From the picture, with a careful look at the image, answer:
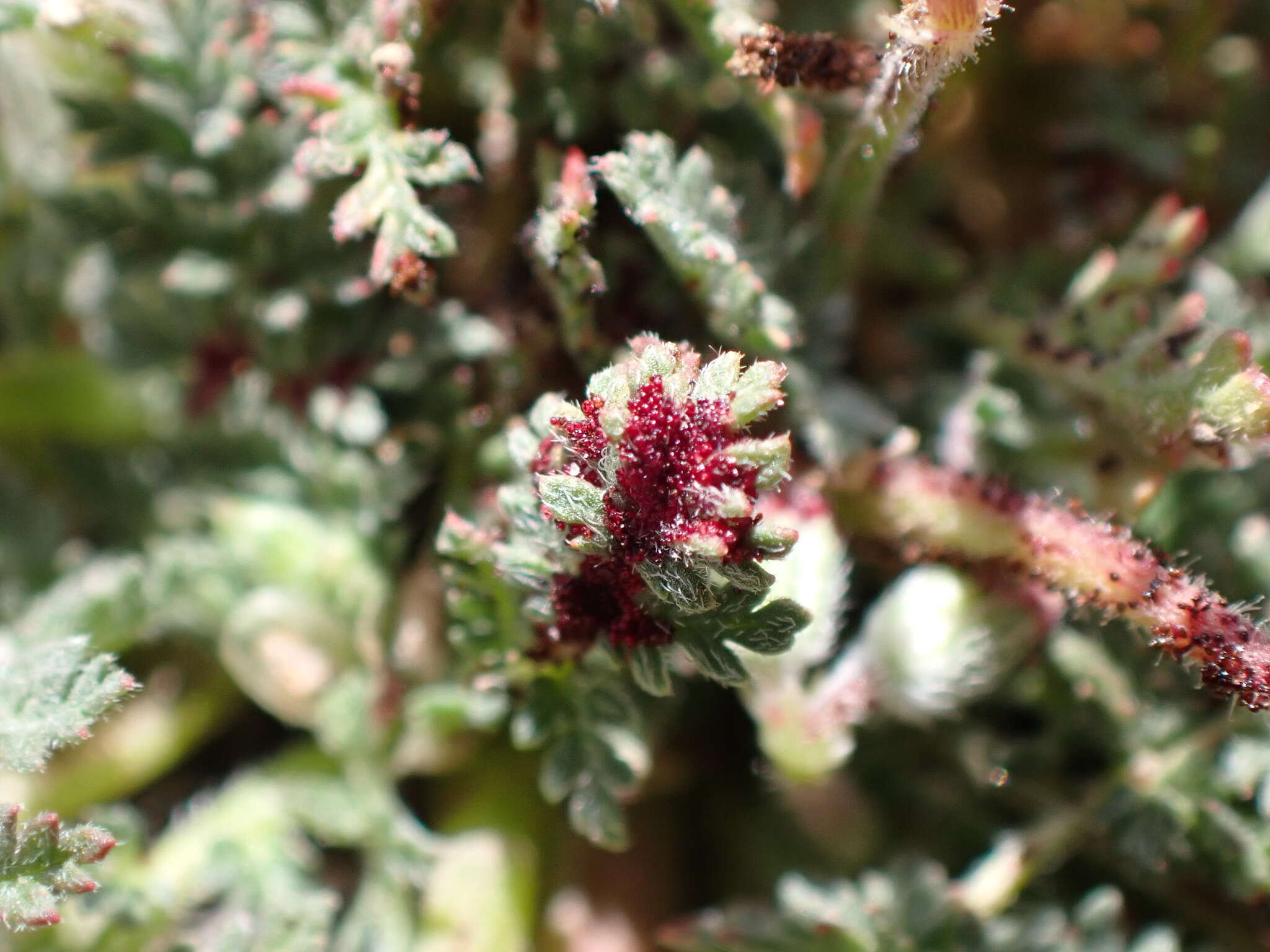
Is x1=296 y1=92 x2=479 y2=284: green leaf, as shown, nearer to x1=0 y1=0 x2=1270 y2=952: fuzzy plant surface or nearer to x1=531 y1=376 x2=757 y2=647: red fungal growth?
x1=0 y1=0 x2=1270 y2=952: fuzzy plant surface

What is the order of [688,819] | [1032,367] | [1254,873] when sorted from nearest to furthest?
[1254,873] < [1032,367] < [688,819]

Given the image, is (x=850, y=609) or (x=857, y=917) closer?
(x=857, y=917)

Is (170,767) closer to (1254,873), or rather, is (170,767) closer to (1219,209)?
(1254,873)

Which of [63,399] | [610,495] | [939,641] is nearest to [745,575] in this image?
[610,495]

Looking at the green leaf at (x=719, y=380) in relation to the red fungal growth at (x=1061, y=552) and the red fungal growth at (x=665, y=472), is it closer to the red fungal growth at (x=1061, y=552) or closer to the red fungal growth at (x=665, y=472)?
the red fungal growth at (x=665, y=472)

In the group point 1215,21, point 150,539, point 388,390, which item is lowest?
point 150,539

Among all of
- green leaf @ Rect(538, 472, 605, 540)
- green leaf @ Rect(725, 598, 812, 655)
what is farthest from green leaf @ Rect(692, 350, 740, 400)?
green leaf @ Rect(725, 598, 812, 655)

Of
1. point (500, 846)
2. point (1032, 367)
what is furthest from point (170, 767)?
point (1032, 367)

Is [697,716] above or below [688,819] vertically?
above
